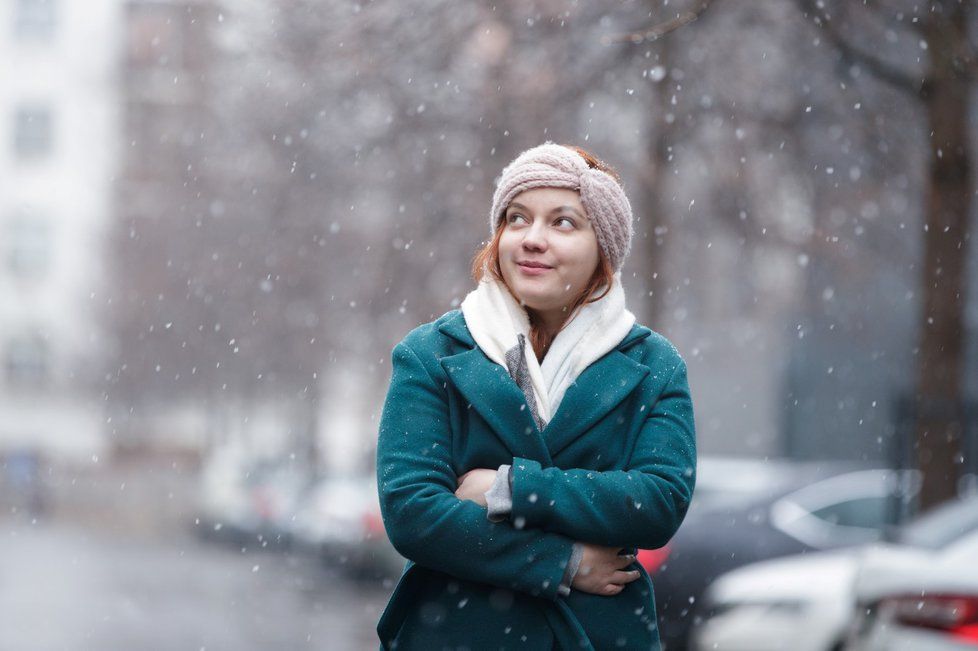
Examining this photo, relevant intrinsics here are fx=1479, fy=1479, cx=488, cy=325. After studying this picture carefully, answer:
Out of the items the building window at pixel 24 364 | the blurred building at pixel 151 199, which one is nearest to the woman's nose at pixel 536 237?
the blurred building at pixel 151 199

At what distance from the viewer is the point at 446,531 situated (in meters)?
2.76

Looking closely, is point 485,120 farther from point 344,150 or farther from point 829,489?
point 829,489

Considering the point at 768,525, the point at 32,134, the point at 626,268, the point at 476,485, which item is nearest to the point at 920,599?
the point at 476,485

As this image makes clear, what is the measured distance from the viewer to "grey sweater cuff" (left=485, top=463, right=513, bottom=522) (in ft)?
9.12

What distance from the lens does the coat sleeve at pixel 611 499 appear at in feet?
9.12

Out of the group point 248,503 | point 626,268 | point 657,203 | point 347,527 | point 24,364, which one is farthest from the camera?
point 24,364

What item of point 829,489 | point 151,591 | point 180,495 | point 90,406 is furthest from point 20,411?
point 829,489

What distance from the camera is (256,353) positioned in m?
37.6

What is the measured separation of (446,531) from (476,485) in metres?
0.12

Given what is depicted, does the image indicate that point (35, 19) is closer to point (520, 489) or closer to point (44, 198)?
point (44, 198)

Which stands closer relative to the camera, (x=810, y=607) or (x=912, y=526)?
(x=912, y=526)

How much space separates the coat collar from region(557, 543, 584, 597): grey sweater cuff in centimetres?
18

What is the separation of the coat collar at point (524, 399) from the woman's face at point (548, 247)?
0.17 meters

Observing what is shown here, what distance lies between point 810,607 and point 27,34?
54.7 meters
